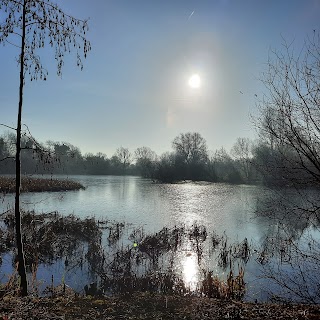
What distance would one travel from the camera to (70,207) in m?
21.3

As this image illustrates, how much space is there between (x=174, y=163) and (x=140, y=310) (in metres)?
56.8

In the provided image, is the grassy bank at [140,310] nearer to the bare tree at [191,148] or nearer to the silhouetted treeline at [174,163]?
the silhouetted treeline at [174,163]

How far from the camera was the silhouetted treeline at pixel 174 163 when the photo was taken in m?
5.10

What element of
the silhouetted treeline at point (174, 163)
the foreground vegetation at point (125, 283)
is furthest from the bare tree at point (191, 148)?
the foreground vegetation at point (125, 283)

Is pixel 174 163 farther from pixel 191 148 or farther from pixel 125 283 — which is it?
pixel 125 283

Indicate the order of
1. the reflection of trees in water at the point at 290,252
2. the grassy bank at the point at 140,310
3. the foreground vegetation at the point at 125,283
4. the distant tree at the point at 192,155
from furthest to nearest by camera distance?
the distant tree at the point at 192,155, the reflection of trees in water at the point at 290,252, the foreground vegetation at the point at 125,283, the grassy bank at the point at 140,310

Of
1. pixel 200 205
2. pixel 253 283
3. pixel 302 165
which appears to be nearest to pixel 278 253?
pixel 253 283

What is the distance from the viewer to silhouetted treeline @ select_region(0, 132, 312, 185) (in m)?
5.10

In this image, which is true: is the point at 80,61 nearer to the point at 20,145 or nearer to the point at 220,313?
the point at 20,145

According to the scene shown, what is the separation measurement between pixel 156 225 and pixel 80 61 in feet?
38.9

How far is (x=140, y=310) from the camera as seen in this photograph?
526cm

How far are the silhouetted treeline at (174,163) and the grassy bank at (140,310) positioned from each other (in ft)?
6.50

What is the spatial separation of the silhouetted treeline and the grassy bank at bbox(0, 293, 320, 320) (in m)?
1.98

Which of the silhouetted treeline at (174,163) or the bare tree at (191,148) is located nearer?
the silhouetted treeline at (174,163)
